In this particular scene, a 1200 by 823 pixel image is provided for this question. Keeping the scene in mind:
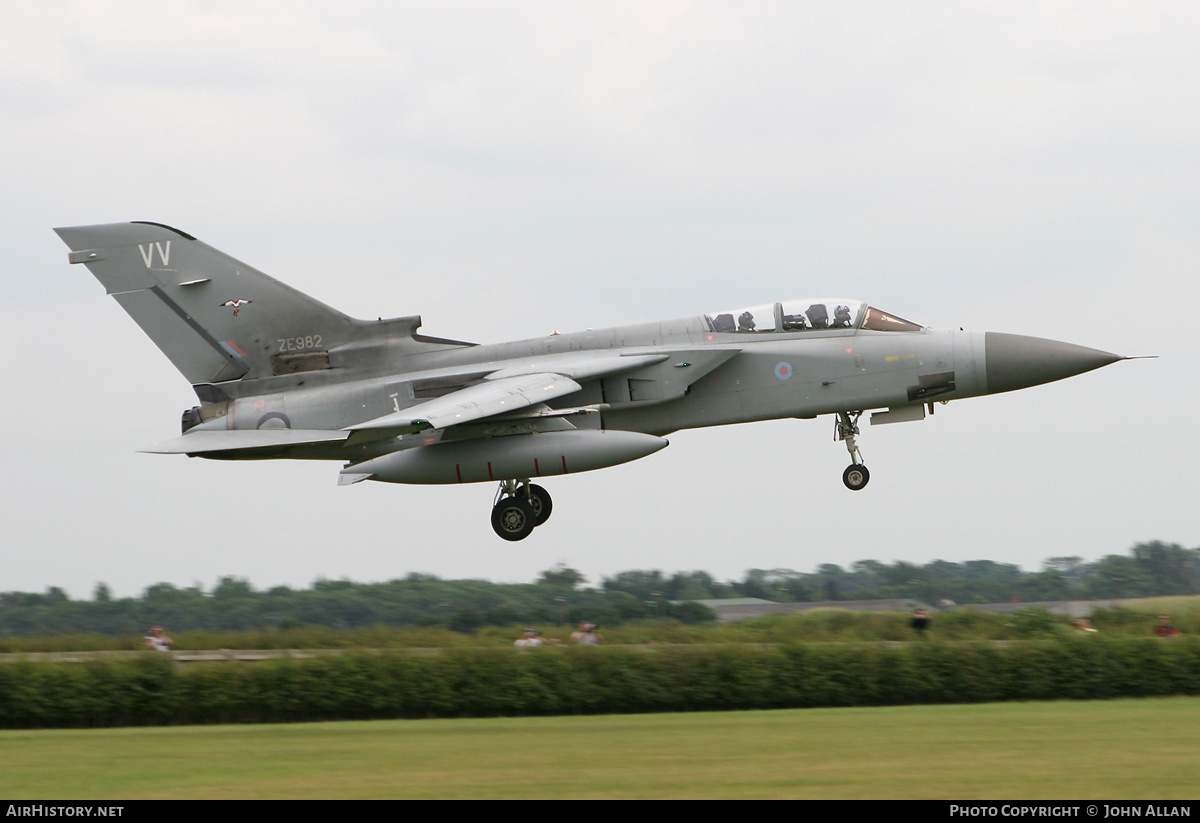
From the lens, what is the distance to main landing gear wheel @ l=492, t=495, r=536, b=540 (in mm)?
19969

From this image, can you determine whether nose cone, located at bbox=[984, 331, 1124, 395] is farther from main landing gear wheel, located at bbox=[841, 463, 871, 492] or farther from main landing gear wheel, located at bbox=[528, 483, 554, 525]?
main landing gear wheel, located at bbox=[528, 483, 554, 525]

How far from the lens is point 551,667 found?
58.5 feet

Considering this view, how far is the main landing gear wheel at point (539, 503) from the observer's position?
2003 centimetres

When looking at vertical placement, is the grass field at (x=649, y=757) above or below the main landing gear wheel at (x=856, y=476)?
below

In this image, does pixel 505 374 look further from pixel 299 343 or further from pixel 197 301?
pixel 197 301

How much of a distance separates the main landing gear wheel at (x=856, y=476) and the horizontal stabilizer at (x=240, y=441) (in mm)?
7379

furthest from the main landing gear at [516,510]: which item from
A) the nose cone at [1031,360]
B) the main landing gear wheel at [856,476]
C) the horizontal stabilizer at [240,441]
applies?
the nose cone at [1031,360]

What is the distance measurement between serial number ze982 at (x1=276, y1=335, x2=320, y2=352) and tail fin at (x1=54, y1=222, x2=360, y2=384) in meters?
0.02

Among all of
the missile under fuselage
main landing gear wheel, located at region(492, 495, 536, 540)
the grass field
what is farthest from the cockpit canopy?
the grass field

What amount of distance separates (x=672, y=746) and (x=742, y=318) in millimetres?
7508

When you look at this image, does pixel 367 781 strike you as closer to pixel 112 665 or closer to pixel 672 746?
pixel 672 746

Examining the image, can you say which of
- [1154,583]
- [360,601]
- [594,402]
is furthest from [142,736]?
[1154,583]

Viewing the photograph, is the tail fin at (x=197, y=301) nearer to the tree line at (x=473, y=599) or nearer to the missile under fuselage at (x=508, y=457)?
the missile under fuselage at (x=508, y=457)

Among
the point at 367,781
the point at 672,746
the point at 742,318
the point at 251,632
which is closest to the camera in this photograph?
the point at 367,781
